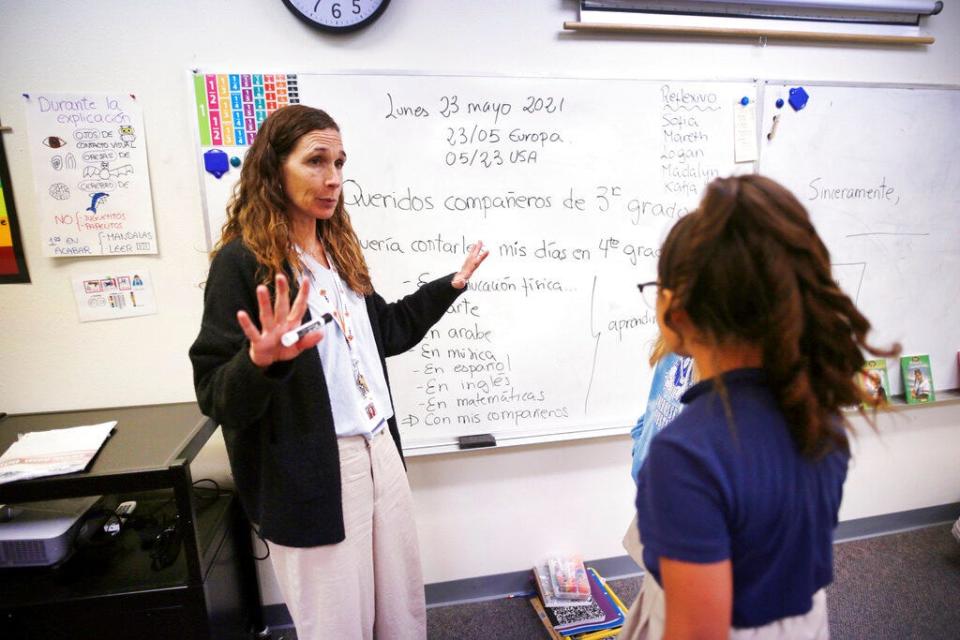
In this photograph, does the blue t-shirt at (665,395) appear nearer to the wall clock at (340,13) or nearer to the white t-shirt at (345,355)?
the white t-shirt at (345,355)

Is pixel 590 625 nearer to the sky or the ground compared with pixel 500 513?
nearer to the ground

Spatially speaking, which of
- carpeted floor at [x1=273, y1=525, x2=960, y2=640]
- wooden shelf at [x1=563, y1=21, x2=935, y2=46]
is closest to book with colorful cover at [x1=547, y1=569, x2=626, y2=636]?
carpeted floor at [x1=273, y1=525, x2=960, y2=640]

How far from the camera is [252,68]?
1.40 m

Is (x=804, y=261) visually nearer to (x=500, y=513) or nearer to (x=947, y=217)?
(x=500, y=513)

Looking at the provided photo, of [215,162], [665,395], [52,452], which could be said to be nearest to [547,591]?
[665,395]

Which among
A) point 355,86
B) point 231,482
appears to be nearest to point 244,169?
point 355,86

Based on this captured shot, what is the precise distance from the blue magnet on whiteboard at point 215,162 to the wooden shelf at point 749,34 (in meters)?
1.14

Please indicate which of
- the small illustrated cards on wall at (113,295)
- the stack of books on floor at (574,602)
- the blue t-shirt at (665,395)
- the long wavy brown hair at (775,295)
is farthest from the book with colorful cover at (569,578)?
the small illustrated cards on wall at (113,295)

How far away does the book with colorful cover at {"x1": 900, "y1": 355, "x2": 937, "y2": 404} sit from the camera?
1.99 metres

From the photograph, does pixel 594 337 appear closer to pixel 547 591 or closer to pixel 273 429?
pixel 547 591

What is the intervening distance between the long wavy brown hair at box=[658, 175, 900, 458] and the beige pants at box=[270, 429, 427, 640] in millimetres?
817

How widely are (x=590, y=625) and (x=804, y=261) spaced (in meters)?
1.55

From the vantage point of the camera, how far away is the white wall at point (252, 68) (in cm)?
137

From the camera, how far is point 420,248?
1.58 meters
